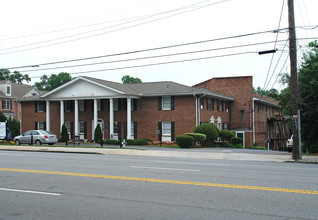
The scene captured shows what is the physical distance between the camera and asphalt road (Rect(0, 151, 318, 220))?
6539mm

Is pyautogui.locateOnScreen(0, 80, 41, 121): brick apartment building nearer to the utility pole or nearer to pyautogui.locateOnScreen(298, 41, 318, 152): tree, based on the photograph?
pyautogui.locateOnScreen(298, 41, 318, 152): tree

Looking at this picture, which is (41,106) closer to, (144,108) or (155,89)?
(144,108)

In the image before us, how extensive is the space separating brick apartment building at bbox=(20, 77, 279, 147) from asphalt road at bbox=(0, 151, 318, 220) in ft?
72.7

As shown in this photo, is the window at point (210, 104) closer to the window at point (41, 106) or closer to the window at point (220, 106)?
the window at point (220, 106)

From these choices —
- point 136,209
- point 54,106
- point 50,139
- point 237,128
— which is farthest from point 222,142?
point 136,209

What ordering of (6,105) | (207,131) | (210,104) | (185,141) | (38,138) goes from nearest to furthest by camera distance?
(185,141) < (207,131) < (38,138) < (210,104) < (6,105)

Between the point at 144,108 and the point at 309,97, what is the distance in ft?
58.6

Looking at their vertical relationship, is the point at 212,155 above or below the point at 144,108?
below

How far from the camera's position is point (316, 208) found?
22.4 feet

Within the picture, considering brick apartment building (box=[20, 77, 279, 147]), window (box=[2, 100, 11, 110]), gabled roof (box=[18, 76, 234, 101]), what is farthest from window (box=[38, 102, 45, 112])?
window (box=[2, 100, 11, 110])

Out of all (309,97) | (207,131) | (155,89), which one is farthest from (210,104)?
(309,97)

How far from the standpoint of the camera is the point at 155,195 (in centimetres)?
802

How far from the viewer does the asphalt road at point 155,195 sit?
21.5 feet

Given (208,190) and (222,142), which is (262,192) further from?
(222,142)
